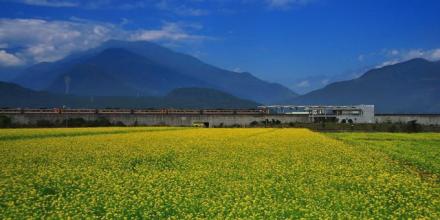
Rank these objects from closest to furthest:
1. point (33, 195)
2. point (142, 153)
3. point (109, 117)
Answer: point (33, 195) < point (142, 153) < point (109, 117)

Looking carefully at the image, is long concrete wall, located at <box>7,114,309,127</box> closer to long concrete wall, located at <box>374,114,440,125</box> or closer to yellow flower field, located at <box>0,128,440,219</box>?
long concrete wall, located at <box>374,114,440,125</box>

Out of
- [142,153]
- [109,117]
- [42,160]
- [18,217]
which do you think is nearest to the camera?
[18,217]

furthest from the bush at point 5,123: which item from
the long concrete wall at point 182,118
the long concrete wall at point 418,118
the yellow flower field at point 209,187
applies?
the long concrete wall at point 418,118

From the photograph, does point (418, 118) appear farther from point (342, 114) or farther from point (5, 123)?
point (5, 123)

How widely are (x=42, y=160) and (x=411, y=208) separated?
1521cm

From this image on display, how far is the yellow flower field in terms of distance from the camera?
12461mm

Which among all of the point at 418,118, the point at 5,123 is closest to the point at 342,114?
the point at 418,118

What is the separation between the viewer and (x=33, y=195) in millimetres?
14266

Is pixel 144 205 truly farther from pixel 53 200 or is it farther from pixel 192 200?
pixel 53 200

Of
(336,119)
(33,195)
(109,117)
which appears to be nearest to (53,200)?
(33,195)

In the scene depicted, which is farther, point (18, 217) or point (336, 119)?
point (336, 119)

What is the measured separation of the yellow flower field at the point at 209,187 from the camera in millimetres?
12461

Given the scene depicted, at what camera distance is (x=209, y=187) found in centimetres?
1559

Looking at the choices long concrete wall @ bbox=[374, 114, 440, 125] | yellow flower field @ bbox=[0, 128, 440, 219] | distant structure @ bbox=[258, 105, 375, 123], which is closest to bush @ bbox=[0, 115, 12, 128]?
yellow flower field @ bbox=[0, 128, 440, 219]
